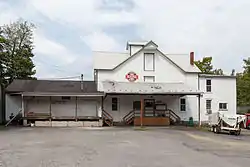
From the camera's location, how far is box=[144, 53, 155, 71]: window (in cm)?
3697

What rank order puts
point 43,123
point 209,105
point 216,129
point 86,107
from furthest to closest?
point 209,105 < point 86,107 < point 43,123 < point 216,129

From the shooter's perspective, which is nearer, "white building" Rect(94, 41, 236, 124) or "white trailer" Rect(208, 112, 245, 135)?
"white trailer" Rect(208, 112, 245, 135)

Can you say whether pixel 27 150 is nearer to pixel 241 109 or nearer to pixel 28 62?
pixel 28 62

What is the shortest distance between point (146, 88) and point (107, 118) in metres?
4.71

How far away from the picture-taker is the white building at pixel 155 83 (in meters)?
35.9

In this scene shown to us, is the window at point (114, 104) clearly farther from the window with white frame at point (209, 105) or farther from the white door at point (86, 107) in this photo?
the window with white frame at point (209, 105)

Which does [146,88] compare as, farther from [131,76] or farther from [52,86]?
[52,86]

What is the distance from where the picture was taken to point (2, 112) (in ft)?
116

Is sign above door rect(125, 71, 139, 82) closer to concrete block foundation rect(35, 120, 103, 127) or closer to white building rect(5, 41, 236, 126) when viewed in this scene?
white building rect(5, 41, 236, 126)

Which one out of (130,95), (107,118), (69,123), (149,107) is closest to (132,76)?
(130,95)

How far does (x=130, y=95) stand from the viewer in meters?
35.4

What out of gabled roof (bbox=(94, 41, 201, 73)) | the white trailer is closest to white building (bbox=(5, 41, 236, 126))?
gabled roof (bbox=(94, 41, 201, 73))

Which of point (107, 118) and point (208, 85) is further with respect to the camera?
point (208, 85)

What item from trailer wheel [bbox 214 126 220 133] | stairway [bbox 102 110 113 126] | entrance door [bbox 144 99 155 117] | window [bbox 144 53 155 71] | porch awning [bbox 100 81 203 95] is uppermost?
window [bbox 144 53 155 71]
